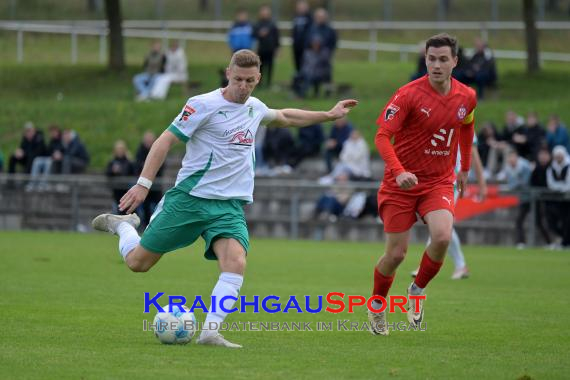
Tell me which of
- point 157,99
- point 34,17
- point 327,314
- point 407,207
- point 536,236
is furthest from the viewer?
point 34,17

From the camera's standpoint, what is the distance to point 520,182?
24.0 m

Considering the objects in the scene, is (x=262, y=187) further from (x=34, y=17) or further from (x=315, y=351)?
(x=34, y=17)

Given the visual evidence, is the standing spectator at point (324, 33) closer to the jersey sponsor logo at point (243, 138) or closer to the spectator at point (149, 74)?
the spectator at point (149, 74)

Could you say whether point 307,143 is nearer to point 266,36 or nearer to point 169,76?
point 266,36

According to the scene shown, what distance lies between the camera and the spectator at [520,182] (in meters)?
23.4

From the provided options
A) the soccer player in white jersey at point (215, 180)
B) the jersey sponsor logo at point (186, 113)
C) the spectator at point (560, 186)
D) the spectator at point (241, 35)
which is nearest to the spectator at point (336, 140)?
the spectator at point (560, 186)

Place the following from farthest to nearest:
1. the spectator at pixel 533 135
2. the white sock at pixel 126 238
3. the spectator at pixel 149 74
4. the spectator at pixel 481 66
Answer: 1. the spectator at pixel 149 74
2. the spectator at pixel 481 66
3. the spectator at pixel 533 135
4. the white sock at pixel 126 238

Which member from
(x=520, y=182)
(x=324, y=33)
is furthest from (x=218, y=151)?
(x=324, y=33)

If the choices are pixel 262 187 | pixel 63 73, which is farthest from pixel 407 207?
pixel 63 73

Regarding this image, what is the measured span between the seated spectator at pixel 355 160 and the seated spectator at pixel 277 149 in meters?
1.86

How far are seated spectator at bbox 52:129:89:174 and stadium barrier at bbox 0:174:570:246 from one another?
129 cm

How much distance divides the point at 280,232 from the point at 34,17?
78.4 feet

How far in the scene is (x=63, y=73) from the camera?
38.4 meters

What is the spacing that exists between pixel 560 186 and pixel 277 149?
7.46 metres
